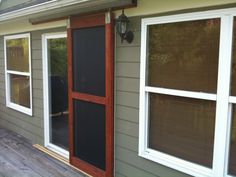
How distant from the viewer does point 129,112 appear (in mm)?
2990

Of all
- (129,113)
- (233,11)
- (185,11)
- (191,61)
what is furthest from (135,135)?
(233,11)

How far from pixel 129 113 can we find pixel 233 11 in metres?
1.48

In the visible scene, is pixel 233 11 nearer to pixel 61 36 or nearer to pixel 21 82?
pixel 61 36

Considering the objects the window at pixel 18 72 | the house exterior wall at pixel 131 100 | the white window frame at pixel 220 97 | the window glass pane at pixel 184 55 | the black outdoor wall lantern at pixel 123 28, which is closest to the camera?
the white window frame at pixel 220 97

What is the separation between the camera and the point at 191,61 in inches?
94.6

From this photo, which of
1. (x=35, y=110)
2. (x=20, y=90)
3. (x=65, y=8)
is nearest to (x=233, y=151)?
(x=65, y=8)

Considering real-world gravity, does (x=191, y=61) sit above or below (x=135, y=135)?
above

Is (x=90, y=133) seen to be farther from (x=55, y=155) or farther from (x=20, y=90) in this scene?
(x=20, y=90)

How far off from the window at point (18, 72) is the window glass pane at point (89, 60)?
4.91 ft

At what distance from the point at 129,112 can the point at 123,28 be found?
3.00 ft

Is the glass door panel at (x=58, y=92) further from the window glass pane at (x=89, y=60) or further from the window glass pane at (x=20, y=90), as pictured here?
the window glass pane at (x=20, y=90)

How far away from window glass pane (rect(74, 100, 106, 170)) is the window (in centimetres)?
153

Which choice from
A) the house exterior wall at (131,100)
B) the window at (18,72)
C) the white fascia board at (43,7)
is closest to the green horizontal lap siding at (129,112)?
the house exterior wall at (131,100)

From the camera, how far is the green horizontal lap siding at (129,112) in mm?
2844
